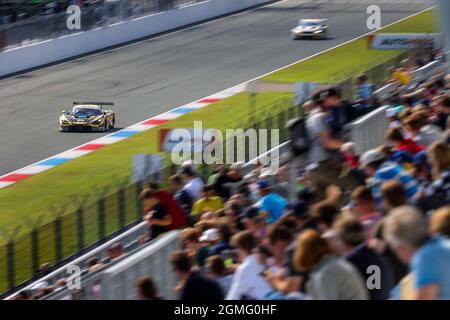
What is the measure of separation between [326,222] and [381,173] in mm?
1839

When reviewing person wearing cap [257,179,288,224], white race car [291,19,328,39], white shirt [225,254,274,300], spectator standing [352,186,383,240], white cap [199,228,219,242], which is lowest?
white race car [291,19,328,39]

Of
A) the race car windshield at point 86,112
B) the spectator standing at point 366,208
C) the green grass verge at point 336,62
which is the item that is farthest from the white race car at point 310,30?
the spectator standing at point 366,208

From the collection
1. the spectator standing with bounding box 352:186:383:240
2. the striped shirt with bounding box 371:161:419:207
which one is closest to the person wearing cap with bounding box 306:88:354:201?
the striped shirt with bounding box 371:161:419:207

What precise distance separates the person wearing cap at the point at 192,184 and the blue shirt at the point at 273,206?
2.40m

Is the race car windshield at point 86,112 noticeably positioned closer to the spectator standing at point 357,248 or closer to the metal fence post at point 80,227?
the metal fence post at point 80,227

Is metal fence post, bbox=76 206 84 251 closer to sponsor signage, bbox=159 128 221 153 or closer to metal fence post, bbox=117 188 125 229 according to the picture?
metal fence post, bbox=117 188 125 229

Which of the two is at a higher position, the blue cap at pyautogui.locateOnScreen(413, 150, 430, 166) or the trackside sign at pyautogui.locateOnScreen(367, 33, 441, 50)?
the blue cap at pyautogui.locateOnScreen(413, 150, 430, 166)

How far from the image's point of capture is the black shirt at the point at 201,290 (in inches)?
236

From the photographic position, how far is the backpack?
1084 centimetres

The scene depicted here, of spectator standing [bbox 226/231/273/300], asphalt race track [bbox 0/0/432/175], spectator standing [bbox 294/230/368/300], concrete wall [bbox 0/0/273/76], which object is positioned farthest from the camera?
concrete wall [bbox 0/0/273/76]

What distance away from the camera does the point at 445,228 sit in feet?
17.2

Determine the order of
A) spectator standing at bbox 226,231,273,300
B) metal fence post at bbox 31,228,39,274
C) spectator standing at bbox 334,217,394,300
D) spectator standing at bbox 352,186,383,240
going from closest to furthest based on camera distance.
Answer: spectator standing at bbox 334,217,394,300 → spectator standing at bbox 226,231,273,300 → spectator standing at bbox 352,186,383,240 → metal fence post at bbox 31,228,39,274

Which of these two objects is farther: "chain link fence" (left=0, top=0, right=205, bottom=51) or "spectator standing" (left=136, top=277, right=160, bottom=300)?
"chain link fence" (left=0, top=0, right=205, bottom=51)
